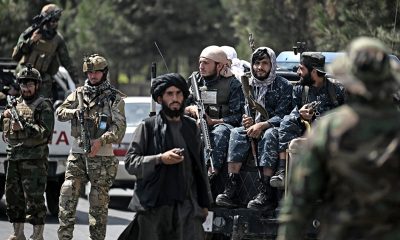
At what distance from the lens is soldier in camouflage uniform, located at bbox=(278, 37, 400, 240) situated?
619 centimetres

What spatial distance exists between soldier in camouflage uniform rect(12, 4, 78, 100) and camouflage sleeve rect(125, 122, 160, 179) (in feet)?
24.5

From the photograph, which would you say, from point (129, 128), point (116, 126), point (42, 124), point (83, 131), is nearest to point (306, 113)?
point (116, 126)

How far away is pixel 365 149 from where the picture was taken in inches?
244

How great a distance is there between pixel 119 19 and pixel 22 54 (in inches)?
1209

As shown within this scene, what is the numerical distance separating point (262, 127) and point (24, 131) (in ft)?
8.81

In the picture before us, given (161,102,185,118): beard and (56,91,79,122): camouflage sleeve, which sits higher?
(161,102,185,118): beard

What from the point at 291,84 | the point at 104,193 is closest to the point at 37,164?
the point at 104,193

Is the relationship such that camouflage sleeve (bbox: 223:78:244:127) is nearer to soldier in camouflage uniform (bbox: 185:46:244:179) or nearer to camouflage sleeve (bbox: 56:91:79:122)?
soldier in camouflage uniform (bbox: 185:46:244:179)

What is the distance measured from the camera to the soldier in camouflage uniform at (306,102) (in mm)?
11500

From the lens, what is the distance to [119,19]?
47.3m

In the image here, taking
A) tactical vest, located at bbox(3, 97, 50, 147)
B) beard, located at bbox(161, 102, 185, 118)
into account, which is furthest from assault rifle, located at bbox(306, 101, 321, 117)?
tactical vest, located at bbox(3, 97, 50, 147)

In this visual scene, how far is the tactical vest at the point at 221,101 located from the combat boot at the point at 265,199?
36.9 inches

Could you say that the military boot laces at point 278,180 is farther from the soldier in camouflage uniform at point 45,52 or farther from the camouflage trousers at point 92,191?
the soldier in camouflage uniform at point 45,52

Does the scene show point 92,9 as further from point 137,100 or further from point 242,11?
point 137,100
